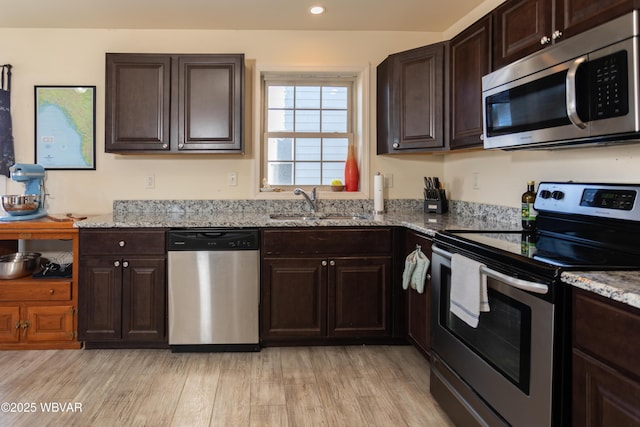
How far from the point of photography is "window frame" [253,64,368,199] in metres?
3.36

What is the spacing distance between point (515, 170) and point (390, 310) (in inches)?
47.8

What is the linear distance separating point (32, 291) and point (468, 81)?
124 inches

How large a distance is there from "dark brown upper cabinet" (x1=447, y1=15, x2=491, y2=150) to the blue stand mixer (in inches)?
119

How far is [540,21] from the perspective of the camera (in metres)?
1.88

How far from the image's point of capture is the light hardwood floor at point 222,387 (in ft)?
6.61

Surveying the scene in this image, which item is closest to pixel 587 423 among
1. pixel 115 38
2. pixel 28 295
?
pixel 28 295

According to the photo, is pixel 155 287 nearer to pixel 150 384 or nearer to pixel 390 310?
pixel 150 384

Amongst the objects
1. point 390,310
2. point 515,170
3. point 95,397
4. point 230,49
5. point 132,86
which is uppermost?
point 230,49

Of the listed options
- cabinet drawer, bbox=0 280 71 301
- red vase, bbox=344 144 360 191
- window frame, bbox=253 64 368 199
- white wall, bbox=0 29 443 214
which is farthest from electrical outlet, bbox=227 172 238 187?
cabinet drawer, bbox=0 280 71 301

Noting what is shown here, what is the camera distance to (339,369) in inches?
100

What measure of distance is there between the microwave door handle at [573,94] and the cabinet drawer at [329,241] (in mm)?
1412

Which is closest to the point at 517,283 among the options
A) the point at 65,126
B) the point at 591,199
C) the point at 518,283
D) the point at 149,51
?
the point at 518,283

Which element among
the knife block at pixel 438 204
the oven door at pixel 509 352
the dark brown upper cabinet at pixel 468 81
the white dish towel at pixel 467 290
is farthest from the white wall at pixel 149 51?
the oven door at pixel 509 352

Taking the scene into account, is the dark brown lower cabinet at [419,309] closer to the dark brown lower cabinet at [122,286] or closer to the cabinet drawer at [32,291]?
the dark brown lower cabinet at [122,286]
